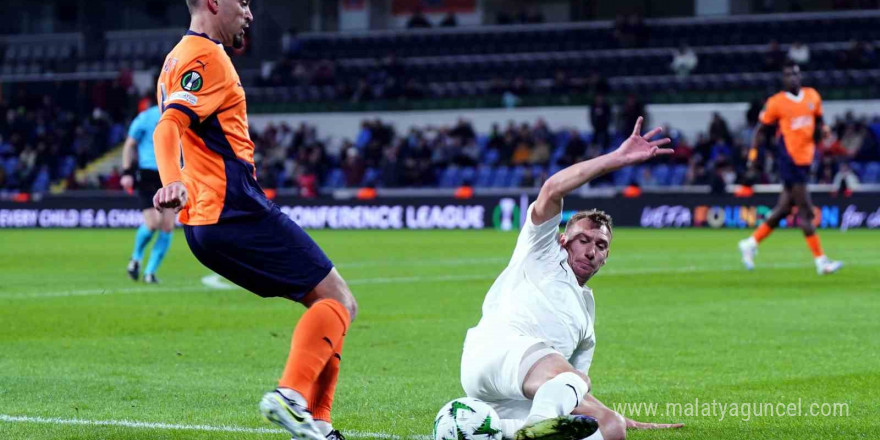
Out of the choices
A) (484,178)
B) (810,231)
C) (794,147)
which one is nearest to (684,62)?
(484,178)

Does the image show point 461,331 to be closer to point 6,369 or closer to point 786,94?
point 6,369

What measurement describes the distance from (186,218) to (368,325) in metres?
5.33

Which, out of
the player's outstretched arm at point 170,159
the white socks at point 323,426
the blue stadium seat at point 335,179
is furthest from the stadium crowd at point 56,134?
the white socks at point 323,426

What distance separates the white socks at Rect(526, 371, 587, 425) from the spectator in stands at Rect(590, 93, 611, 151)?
2781 cm

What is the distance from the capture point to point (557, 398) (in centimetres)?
488

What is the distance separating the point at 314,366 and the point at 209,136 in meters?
1.08

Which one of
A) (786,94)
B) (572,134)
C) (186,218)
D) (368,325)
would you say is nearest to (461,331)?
(368,325)

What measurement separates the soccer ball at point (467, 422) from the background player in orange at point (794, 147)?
11.2m

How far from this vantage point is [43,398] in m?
6.78

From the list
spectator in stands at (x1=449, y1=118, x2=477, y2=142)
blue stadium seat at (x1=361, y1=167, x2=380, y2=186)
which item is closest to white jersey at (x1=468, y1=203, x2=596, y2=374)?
blue stadium seat at (x1=361, y1=167, x2=380, y2=186)

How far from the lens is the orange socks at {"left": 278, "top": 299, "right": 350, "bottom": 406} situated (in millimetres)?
5008

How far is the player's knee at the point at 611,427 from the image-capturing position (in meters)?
5.11

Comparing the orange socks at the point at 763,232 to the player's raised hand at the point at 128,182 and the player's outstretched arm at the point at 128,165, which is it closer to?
the player's outstretched arm at the point at 128,165

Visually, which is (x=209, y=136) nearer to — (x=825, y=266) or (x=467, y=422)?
(x=467, y=422)
